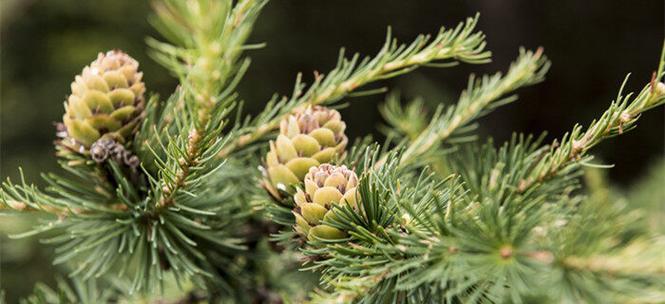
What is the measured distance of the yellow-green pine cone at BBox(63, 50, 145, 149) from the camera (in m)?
0.51

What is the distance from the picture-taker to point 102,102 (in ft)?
1.69

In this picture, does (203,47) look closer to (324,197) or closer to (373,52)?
(324,197)

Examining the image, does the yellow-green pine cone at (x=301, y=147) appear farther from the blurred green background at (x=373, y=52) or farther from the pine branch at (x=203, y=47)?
the blurred green background at (x=373, y=52)

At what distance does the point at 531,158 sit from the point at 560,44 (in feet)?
8.60

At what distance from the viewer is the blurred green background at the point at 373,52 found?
2.25 meters

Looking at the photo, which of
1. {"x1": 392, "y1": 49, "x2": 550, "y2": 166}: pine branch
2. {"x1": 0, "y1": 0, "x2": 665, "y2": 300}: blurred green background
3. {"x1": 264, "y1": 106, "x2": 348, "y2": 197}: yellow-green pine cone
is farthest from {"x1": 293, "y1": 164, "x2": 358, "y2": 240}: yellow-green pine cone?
{"x1": 0, "y1": 0, "x2": 665, "y2": 300}: blurred green background

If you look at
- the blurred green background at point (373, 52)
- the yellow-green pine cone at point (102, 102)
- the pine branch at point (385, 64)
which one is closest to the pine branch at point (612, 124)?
the pine branch at point (385, 64)

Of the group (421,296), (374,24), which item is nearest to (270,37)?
(374,24)

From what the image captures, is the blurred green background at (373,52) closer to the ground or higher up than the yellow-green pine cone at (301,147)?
higher up

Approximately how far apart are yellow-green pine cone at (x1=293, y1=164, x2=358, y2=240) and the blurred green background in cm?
146

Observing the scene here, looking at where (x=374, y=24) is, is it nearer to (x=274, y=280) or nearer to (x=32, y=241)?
(x=32, y=241)

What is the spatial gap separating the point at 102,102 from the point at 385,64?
24 cm

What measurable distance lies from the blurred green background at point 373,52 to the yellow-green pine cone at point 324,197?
4.80ft

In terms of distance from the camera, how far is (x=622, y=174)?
2.75 meters
